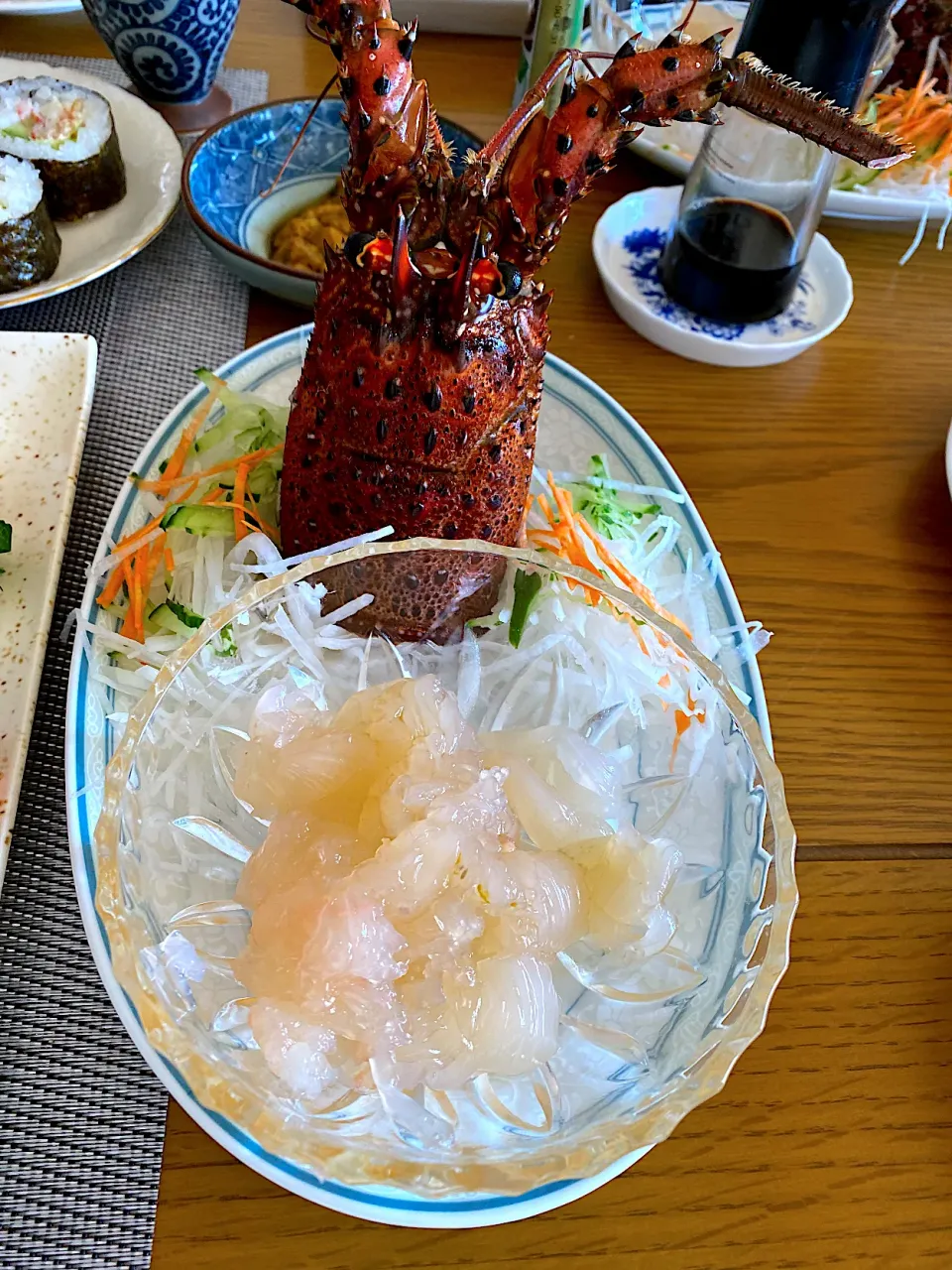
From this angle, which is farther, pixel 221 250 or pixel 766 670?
pixel 221 250

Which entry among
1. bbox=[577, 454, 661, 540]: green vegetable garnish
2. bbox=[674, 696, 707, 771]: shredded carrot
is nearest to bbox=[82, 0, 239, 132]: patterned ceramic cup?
bbox=[577, 454, 661, 540]: green vegetable garnish

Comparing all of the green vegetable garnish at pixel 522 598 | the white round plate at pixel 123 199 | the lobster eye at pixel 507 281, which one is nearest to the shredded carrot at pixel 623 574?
the green vegetable garnish at pixel 522 598

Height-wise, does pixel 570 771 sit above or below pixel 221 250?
below

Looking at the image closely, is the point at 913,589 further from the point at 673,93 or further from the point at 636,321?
the point at 673,93

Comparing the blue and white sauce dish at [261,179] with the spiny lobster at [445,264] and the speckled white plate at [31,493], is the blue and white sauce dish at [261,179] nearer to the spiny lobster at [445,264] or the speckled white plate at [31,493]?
the speckled white plate at [31,493]

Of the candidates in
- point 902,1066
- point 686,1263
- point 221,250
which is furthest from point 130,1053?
point 221,250

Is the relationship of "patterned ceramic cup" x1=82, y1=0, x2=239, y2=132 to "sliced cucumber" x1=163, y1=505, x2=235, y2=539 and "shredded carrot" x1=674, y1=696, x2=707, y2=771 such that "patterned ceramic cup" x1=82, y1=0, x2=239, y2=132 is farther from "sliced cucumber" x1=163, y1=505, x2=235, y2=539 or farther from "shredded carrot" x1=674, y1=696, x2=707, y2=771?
"shredded carrot" x1=674, y1=696, x2=707, y2=771
